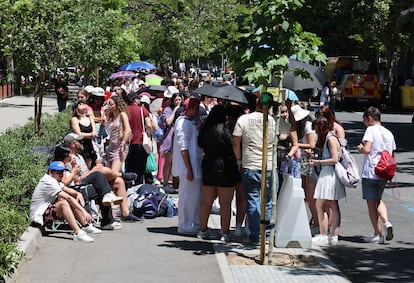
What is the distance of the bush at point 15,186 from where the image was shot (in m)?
7.61

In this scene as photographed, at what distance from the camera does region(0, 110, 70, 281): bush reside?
7613 mm

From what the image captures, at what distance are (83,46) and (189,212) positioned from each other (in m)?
8.09

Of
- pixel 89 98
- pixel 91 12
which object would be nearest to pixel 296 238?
pixel 89 98

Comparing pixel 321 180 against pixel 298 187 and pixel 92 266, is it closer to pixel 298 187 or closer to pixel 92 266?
pixel 298 187

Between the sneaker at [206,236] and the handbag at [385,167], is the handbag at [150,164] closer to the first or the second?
the sneaker at [206,236]

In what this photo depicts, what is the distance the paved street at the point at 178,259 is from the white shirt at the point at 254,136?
1.06m

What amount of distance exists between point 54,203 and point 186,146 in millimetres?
1828

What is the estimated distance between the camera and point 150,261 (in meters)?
9.02

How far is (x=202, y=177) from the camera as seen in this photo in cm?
1044

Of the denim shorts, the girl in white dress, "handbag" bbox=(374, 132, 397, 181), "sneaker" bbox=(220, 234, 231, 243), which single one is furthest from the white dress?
"sneaker" bbox=(220, 234, 231, 243)

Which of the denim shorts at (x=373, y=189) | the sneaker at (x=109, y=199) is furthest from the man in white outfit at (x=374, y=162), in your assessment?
the sneaker at (x=109, y=199)

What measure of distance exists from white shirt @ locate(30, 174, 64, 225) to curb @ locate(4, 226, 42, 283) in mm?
191

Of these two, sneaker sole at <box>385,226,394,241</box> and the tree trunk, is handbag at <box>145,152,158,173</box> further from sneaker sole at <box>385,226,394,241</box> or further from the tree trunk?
sneaker sole at <box>385,226,394,241</box>

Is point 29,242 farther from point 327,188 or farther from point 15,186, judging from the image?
point 327,188
